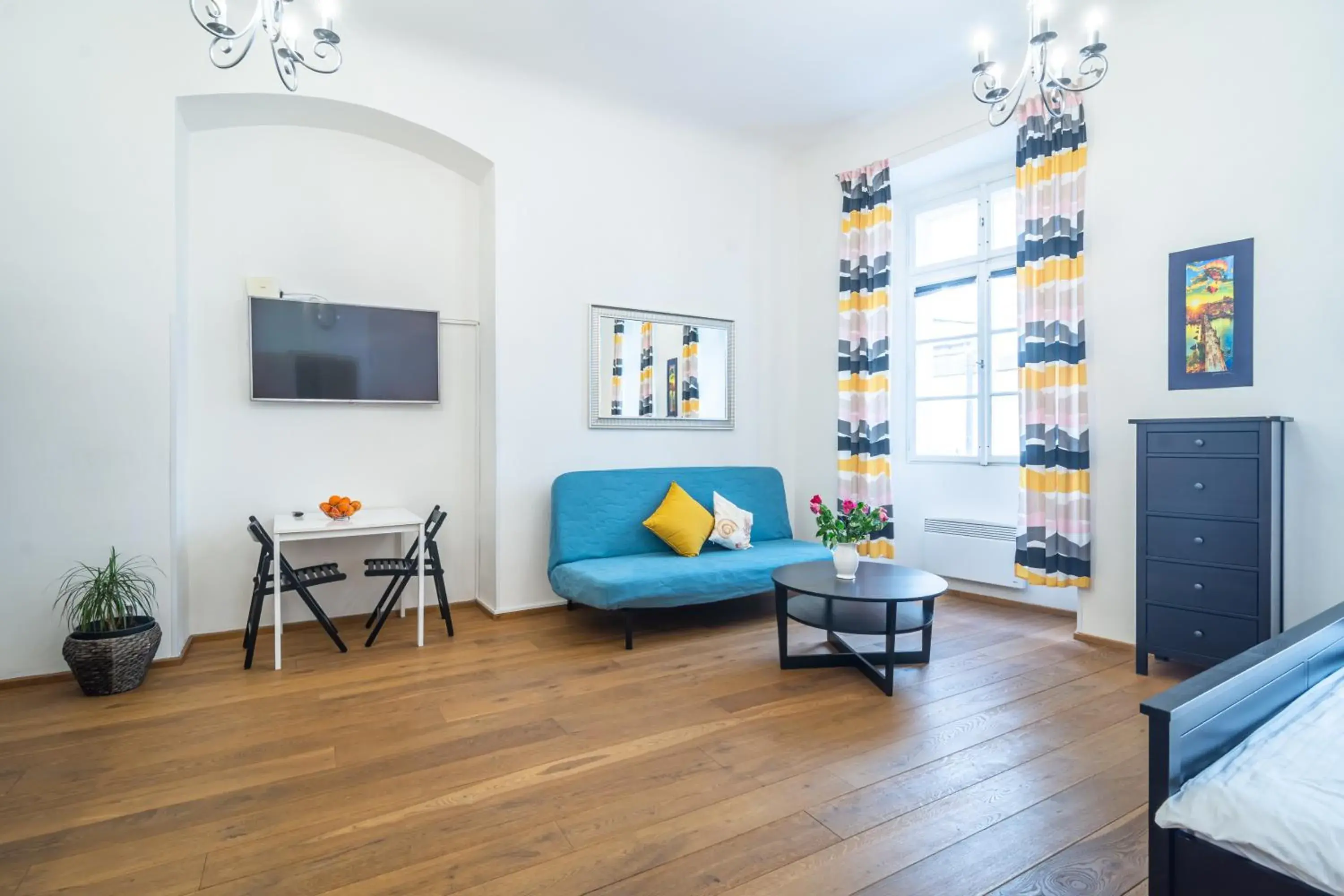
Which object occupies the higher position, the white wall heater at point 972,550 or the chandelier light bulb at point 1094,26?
the chandelier light bulb at point 1094,26

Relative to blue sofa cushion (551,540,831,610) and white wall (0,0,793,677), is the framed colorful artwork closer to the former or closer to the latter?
blue sofa cushion (551,540,831,610)

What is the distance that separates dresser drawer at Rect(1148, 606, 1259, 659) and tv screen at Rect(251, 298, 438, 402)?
399cm

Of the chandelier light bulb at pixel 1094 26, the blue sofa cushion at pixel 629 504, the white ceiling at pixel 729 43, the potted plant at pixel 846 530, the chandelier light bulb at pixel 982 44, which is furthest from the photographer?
the blue sofa cushion at pixel 629 504

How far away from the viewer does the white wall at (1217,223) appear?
8.98 feet

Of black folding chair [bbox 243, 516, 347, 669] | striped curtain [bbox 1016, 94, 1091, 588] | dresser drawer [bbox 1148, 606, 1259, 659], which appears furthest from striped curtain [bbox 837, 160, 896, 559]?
black folding chair [bbox 243, 516, 347, 669]

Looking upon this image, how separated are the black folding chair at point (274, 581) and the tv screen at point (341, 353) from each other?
87cm

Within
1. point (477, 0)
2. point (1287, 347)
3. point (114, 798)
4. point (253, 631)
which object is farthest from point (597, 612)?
point (1287, 347)

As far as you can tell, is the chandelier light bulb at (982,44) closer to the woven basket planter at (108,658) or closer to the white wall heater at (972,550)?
the white wall heater at (972,550)

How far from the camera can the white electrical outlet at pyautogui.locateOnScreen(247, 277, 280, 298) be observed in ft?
11.7

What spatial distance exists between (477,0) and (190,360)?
7.82 feet

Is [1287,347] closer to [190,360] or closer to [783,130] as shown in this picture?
[783,130]

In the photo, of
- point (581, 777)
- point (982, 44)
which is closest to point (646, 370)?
point (982, 44)

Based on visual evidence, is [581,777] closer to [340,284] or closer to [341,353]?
[341,353]

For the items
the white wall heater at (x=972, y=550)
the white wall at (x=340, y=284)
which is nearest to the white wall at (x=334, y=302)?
the white wall at (x=340, y=284)
